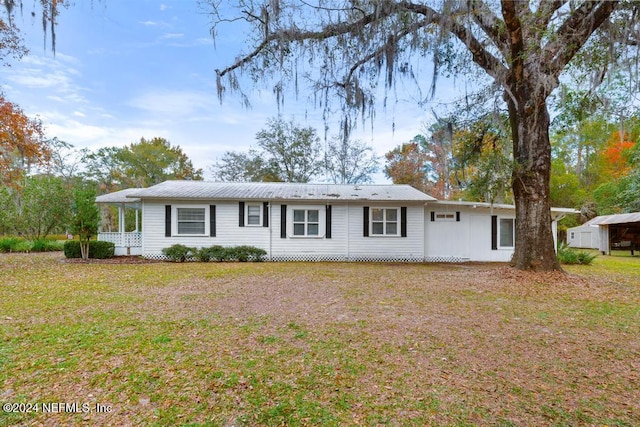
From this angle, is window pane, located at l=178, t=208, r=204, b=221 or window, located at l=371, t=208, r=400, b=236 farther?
window, located at l=371, t=208, r=400, b=236

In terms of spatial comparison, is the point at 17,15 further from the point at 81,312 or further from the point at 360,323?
the point at 360,323

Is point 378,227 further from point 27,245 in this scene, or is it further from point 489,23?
point 27,245

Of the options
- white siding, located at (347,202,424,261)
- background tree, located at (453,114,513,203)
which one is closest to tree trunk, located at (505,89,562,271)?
background tree, located at (453,114,513,203)

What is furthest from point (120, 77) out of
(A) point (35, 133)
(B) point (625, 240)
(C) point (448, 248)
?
(B) point (625, 240)

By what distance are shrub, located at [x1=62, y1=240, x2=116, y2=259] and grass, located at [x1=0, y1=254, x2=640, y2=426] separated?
647 centimetres

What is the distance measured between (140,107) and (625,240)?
29.4 metres

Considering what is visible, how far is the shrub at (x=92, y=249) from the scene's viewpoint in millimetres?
12312

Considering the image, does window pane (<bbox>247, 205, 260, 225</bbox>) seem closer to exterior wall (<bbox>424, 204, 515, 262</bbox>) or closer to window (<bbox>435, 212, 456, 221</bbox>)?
exterior wall (<bbox>424, 204, 515, 262</bbox>)

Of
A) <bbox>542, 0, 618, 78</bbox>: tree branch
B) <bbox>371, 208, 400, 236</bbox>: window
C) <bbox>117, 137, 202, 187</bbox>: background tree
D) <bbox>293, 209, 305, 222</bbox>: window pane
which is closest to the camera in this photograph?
<bbox>542, 0, 618, 78</bbox>: tree branch

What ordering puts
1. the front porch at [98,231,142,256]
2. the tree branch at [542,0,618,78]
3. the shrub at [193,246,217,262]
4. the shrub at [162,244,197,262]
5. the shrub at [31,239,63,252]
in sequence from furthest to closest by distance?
the shrub at [31,239,63,252]
the front porch at [98,231,142,256]
the shrub at [193,246,217,262]
the shrub at [162,244,197,262]
the tree branch at [542,0,618,78]

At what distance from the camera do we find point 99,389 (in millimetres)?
2676

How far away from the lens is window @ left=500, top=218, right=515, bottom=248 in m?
13.0

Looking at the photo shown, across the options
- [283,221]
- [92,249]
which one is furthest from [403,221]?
[92,249]

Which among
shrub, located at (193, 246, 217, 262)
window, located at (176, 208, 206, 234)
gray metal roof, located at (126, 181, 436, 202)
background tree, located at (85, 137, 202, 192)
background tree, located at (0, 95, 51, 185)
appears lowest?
shrub, located at (193, 246, 217, 262)
